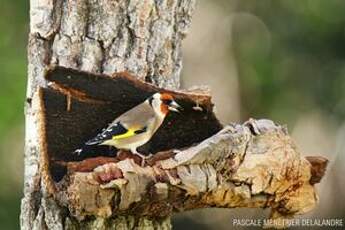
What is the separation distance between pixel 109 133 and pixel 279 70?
Answer: 3.64 metres

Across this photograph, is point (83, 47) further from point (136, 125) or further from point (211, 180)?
point (211, 180)

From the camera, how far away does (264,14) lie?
5441 mm

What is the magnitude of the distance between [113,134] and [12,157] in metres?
3.05

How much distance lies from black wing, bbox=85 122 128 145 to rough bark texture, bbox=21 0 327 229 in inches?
2.2

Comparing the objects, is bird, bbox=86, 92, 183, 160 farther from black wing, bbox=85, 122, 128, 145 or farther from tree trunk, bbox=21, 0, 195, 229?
tree trunk, bbox=21, 0, 195, 229

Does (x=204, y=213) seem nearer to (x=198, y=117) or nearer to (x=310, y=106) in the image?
(x=310, y=106)

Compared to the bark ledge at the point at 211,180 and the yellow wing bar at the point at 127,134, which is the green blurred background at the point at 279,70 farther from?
the yellow wing bar at the point at 127,134

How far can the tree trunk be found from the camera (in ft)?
6.36

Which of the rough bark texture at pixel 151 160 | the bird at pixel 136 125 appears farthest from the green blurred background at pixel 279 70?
the bird at pixel 136 125

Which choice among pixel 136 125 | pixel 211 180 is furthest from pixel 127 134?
pixel 211 180

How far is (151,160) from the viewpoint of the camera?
6.09ft

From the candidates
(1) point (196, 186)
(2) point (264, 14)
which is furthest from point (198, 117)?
(2) point (264, 14)

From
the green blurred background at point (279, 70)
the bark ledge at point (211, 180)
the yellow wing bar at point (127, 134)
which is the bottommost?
the bark ledge at point (211, 180)

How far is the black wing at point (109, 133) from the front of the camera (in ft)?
6.11
